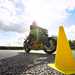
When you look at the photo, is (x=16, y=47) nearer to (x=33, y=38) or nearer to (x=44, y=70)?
(x=33, y=38)

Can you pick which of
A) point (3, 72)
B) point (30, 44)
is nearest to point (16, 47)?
point (30, 44)

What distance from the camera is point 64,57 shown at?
6273 millimetres

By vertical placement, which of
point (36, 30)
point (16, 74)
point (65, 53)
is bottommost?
point (16, 74)

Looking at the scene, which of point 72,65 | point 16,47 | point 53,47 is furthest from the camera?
point 16,47

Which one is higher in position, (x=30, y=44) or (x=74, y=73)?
(x=30, y=44)

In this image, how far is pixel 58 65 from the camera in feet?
21.3

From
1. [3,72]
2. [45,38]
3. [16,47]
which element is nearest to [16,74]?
[3,72]

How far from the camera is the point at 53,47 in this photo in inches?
A: 579

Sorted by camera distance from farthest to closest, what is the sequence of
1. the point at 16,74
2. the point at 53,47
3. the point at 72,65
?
the point at 53,47
the point at 16,74
the point at 72,65

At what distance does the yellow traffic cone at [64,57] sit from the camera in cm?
626

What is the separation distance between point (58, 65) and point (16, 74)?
1653 mm

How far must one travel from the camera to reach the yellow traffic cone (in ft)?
Result: 20.5

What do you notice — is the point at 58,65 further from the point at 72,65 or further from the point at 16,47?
the point at 16,47

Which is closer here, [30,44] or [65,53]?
[65,53]
